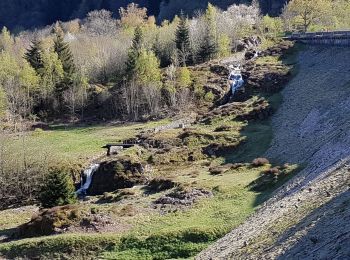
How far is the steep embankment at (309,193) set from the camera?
22016mm

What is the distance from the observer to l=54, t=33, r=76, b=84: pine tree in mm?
100438

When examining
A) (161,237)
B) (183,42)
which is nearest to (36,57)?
(183,42)

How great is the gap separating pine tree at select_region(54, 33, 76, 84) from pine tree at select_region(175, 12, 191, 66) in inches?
909

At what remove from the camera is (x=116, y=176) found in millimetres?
58562

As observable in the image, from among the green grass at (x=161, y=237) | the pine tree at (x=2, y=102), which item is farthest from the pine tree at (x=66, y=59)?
the green grass at (x=161, y=237)

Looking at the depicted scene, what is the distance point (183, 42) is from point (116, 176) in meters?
59.1

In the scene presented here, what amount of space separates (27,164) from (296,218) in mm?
38436

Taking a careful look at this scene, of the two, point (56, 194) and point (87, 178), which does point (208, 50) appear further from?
point (56, 194)

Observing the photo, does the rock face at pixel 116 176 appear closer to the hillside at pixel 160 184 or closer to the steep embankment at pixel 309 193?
the hillside at pixel 160 184

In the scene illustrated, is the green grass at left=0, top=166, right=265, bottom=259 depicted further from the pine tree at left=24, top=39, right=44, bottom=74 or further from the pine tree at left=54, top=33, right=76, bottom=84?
the pine tree at left=24, top=39, right=44, bottom=74

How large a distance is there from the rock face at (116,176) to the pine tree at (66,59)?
43.7 metres

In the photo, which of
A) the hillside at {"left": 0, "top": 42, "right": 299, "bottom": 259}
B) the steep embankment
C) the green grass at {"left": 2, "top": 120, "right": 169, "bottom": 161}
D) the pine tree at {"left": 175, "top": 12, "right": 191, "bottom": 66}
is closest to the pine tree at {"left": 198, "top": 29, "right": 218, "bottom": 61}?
the pine tree at {"left": 175, "top": 12, "right": 191, "bottom": 66}

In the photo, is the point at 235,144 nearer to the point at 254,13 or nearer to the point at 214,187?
the point at 214,187

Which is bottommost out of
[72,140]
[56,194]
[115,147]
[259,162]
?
[56,194]
